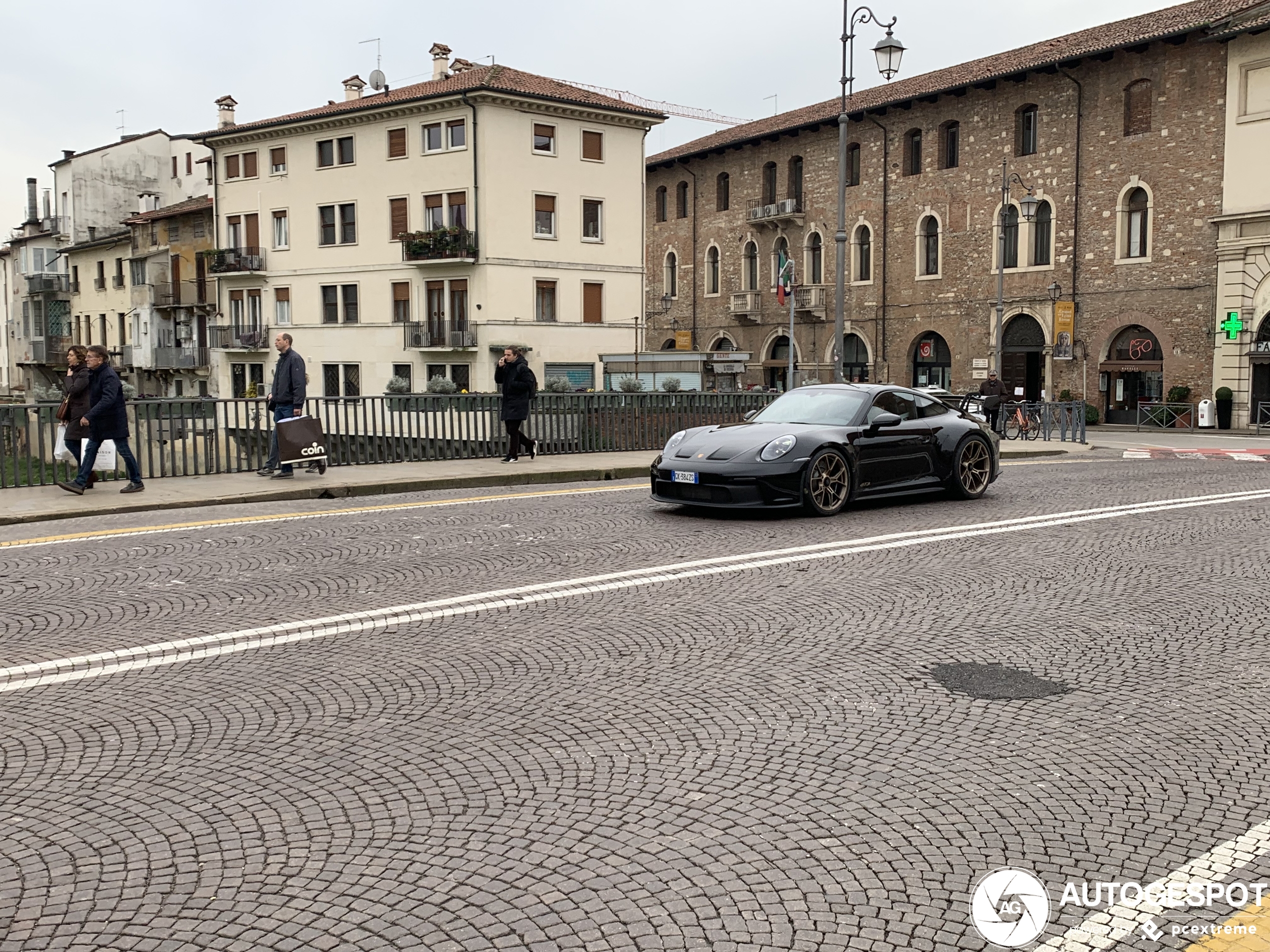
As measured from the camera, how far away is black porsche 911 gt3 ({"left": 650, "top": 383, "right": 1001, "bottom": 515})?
443 inches

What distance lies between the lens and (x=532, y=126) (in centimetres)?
4722

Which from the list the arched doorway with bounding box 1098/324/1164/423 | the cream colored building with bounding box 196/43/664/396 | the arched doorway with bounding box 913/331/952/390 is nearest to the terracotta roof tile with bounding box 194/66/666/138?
the cream colored building with bounding box 196/43/664/396

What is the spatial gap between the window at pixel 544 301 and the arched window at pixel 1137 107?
71.6 ft

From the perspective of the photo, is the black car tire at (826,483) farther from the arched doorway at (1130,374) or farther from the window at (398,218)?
the window at (398,218)

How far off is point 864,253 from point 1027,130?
9.01 meters

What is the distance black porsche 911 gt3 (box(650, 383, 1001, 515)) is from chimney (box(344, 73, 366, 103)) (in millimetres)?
48438

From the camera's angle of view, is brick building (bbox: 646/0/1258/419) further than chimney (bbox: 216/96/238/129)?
No

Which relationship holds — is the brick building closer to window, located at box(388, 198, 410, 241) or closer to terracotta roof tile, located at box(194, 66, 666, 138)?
terracotta roof tile, located at box(194, 66, 666, 138)

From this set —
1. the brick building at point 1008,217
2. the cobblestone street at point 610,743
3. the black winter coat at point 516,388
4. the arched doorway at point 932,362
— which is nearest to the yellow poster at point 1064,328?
the brick building at point 1008,217

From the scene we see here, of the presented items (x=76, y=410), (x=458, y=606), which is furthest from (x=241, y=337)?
(x=458, y=606)

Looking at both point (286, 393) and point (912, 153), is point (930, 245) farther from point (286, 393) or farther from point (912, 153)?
point (286, 393)

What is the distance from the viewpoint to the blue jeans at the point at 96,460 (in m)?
13.3

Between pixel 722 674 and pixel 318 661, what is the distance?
200 cm

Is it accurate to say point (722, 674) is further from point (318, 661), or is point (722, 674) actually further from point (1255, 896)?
point (1255, 896)
